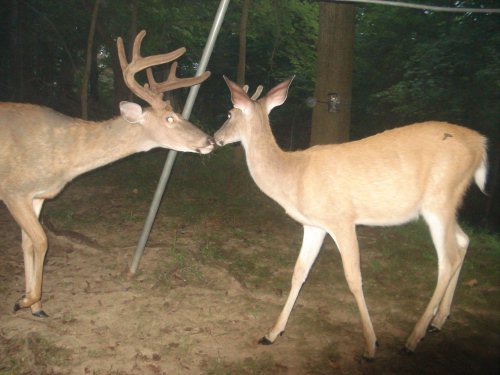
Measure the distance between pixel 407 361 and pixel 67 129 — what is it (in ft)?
13.1

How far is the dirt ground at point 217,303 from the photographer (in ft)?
11.6

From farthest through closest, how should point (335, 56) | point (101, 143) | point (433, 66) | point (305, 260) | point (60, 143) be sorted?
1. point (433, 66)
2. point (335, 56)
3. point (101, 143)
4. point (60, 143)
5. point (305, 260)

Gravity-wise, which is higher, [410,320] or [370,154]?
[370,154]

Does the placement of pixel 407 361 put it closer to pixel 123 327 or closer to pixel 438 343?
pixel 438 343

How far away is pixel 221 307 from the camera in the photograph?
14.4 ft

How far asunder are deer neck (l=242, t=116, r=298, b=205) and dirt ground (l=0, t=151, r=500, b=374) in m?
1.26

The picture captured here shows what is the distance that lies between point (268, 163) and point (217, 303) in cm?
154

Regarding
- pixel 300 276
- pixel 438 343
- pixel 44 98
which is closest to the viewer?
pixel 438 343

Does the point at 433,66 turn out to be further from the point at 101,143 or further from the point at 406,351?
the point at 101,143

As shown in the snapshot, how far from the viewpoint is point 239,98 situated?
4.28 meters

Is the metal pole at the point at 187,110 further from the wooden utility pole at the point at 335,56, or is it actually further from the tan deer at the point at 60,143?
the wooden utility pole at the point at 335,56

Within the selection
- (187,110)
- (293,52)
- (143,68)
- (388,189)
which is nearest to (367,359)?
(388,189)

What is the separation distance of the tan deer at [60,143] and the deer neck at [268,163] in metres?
0.56

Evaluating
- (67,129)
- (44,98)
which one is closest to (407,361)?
(67,129)
